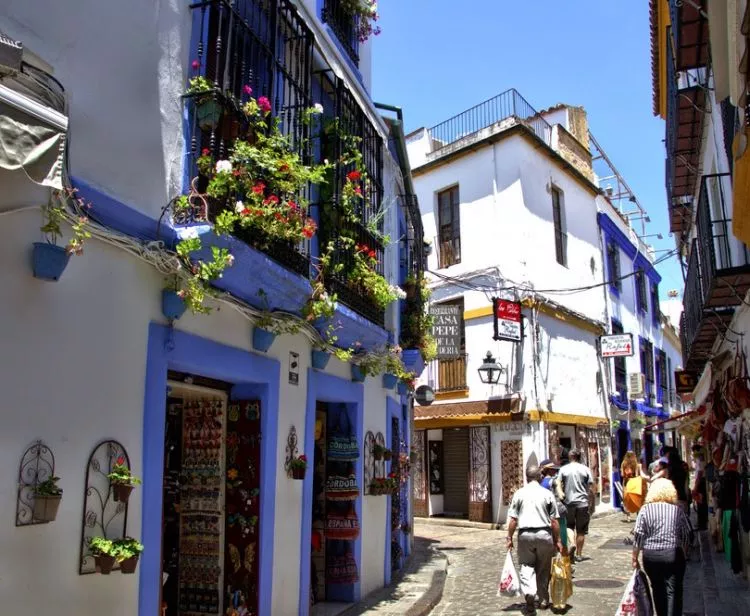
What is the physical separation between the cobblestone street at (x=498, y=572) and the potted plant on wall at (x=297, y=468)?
261 centimetres

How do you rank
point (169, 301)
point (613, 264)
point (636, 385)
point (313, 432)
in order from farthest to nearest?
1. point (613, 264)
2. point (636, 385)
3. point (313, 432)
4. point (169, 301)

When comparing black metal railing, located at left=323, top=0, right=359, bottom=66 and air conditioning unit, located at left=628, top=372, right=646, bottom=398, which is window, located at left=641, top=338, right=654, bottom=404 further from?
black metal railing, located at left=323, top=0, right=359, bottom=66

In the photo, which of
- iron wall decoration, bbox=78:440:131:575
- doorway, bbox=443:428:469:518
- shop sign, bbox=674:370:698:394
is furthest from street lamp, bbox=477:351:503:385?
iron wall decoration, bbox=78:440:131:575

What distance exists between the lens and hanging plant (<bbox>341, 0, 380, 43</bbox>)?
9.55m

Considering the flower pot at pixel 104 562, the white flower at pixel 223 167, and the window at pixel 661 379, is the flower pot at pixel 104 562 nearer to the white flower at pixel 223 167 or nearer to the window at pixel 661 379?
the white flower at pixel 223 167

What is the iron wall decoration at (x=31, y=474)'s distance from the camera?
3842 millimetres

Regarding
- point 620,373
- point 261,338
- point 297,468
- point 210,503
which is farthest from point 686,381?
point 210,503

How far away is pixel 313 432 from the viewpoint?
25.2 feet

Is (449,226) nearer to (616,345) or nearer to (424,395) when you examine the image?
(616,345)

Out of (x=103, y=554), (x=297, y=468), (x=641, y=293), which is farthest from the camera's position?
(x=641, y=293)

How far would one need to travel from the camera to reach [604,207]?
22438 mm

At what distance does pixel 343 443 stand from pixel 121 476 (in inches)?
174

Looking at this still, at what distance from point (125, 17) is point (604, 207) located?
19549 mm

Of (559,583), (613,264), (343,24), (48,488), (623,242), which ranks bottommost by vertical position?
(559,583)
